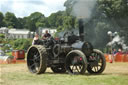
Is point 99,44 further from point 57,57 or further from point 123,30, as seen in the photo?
point 57,57

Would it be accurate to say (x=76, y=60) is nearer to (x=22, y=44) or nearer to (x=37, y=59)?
(x=37, y=59)

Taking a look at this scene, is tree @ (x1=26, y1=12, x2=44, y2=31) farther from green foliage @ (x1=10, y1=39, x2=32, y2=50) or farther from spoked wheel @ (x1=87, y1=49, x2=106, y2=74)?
spoked wheel @ (x1=87, y1=49, x2=106, y2=74)

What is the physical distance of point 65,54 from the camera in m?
11.8

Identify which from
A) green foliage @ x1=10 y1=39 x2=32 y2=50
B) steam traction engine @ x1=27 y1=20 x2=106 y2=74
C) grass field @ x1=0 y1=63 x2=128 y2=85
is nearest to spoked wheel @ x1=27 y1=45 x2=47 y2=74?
steam traction engine @ x1=27 y1=20 x2=106 y2=74

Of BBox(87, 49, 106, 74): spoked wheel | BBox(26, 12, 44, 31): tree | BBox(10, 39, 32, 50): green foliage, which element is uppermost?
BBox(26, 12, 44, 31): tree

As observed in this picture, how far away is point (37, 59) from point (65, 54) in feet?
4.39

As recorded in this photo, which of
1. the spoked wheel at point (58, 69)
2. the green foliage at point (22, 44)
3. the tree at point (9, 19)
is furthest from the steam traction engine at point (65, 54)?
the tree at point (9, 19)

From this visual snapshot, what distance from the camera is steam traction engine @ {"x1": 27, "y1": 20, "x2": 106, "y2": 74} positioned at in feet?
36.1

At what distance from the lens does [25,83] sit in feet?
26.7

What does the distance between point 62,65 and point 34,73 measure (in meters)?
1.63

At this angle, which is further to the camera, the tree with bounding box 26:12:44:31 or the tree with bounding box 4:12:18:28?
the tree with bounding box 26:12:44:31

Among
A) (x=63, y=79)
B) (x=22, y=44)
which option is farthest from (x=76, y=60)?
(x=22, y=44)

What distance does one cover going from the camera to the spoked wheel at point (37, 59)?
11.1 metres

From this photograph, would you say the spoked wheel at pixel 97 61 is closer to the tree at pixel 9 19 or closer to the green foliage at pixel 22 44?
the green foliage at pixel 22 44
